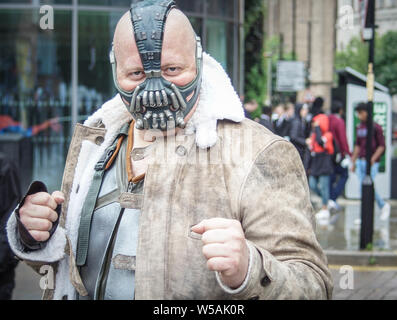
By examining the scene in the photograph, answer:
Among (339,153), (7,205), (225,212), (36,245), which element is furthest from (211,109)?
(339,153)

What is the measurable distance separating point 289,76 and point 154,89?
16798mm

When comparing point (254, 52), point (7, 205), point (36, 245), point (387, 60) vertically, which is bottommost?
point (7, 205)

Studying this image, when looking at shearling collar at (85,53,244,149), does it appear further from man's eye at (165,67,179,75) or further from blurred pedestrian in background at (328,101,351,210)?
blurred pedestrian in background at (328,101,351,210)

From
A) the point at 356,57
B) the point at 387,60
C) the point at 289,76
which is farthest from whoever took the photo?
the point at 356,57

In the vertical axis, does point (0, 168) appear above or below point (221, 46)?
below

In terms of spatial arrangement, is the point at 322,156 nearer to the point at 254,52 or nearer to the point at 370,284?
the point at 370,284

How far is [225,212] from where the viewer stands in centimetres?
195

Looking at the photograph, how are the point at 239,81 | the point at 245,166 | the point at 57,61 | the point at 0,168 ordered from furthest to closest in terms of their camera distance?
the point at 239,81 → the point at 57,61 → the point at 0,168 → the point at 245,166

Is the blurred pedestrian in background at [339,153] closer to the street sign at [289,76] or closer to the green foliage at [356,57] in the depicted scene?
the street sign at [289,76]

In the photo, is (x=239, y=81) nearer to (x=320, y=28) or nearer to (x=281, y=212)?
(x=281, y=212)

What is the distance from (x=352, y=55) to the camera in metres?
53.7

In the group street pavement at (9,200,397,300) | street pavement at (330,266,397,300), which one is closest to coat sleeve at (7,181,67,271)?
street pavement at (9,200,397,300)
